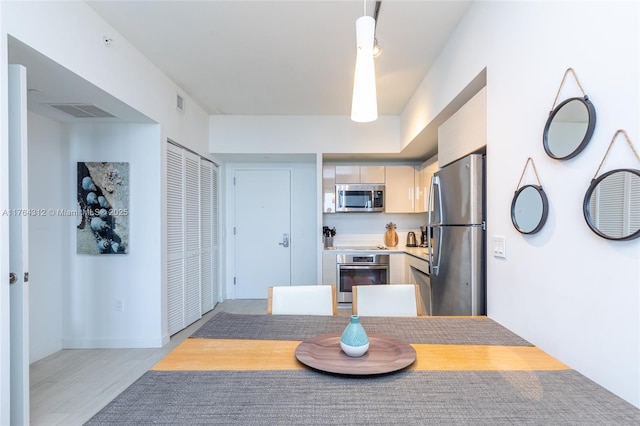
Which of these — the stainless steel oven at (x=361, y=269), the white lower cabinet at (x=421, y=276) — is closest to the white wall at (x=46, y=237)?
the stainless steel oven at (x=361, y=269)

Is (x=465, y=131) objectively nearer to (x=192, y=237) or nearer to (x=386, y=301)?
(x=386, y=301)

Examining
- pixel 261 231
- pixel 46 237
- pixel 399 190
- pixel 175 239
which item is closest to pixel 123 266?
pixel 175 239

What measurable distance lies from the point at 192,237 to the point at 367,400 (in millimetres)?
3288

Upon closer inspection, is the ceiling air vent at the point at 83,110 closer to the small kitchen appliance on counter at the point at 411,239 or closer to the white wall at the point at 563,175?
the white wall at the point at 563,175

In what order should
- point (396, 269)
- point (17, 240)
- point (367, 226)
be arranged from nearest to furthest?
point (17, 240), point (396, 269), point (367, 226)

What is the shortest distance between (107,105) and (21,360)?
181cm

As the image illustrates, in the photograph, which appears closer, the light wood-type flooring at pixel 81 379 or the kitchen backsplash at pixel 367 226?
the light wood-type flooring at pixel 81 379

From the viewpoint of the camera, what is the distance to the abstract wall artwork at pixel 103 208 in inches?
115

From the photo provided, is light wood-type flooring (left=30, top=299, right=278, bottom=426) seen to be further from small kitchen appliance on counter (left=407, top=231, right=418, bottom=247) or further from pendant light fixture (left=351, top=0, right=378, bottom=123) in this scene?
small kitchen appliance on counter (left=407, top=231, right=418, bottom=247)

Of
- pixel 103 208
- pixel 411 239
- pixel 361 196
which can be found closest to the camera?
pixel 103 208

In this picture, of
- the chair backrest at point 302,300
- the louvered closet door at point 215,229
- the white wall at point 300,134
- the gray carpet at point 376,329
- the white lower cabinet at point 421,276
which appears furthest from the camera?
the louvered closet door at point 215,229

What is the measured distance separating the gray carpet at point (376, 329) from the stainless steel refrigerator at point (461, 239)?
40 cm

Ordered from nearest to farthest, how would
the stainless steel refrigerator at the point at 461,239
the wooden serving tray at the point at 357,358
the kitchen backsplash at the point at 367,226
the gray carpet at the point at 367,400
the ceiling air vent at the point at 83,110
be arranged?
the gray carpet at the point at 367,400, the wooden serving tray at the point at 357,358, the stainless steel refrigerator at the point at 461,239, the ceiling air vent at the point at 83,110, the kitchen backsplash at the point at 367,226

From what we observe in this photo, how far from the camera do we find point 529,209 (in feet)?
4.59
